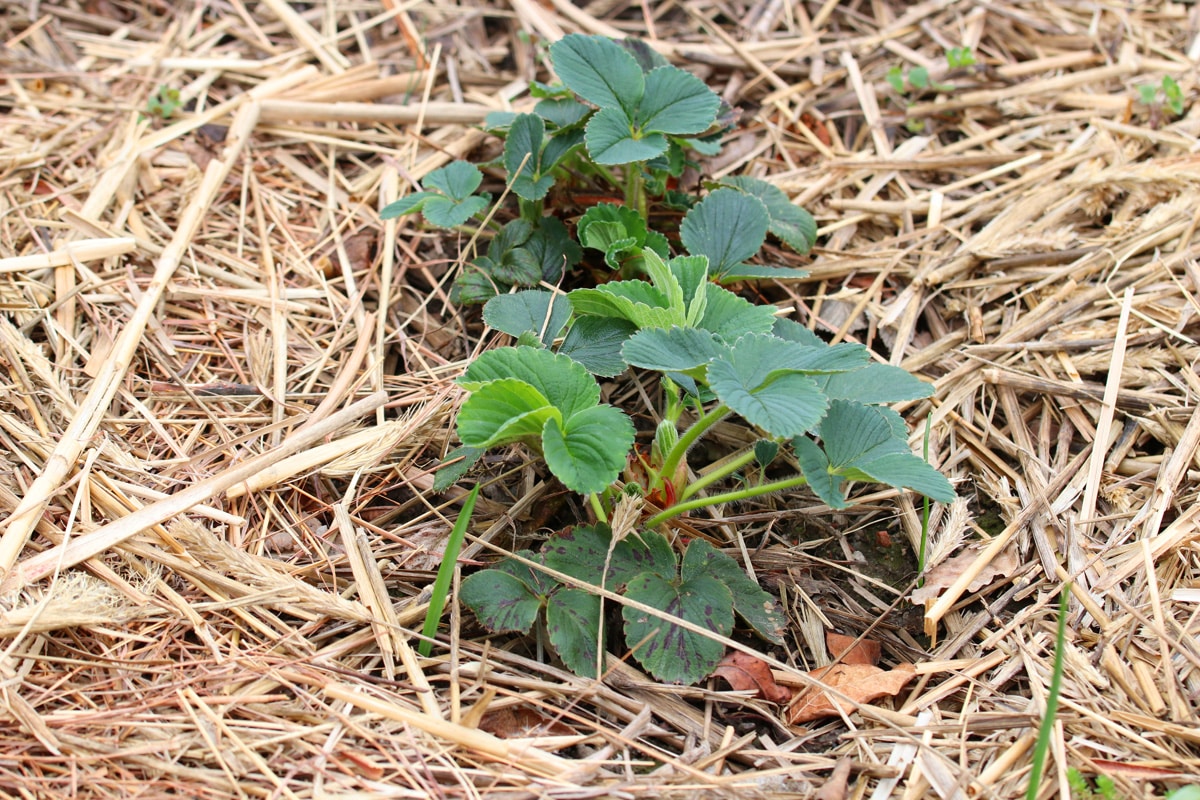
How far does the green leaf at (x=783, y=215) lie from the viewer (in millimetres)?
1861

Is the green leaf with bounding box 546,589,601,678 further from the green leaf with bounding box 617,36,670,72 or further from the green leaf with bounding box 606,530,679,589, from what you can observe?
the green leaf with bounding box 617,36,670,72

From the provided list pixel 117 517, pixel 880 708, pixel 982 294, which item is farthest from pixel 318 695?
pixel 982 294

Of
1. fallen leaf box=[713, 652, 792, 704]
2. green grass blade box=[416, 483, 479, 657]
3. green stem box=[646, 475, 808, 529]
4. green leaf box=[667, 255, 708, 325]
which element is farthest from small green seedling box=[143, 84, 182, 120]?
fallen leaf box=[713, 652, 792, 704]

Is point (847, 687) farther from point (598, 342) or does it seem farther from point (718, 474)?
point (598, 342)

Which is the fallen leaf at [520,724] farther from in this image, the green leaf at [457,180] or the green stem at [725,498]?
the green leaf at [457,180]

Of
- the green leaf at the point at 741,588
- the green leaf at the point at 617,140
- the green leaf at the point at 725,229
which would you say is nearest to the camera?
the green leaf at the point at 741,588

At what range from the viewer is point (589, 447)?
1271 mm

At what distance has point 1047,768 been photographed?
1.22 meters

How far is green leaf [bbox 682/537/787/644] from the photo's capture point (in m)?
1.39

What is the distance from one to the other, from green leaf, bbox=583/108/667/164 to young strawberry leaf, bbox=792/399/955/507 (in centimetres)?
55

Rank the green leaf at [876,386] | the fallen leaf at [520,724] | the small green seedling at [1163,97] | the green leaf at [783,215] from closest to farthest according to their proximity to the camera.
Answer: the fallen leaf at [520,724] → the green leaf at [876,386] → the green leaf at [783,215] → the small green seedling at [1163,97]

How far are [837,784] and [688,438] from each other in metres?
0.52

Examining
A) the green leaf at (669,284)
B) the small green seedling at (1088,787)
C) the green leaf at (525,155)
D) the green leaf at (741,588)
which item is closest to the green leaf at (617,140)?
the green leaf at (525,155)

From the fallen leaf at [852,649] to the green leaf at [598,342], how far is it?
541 mm
